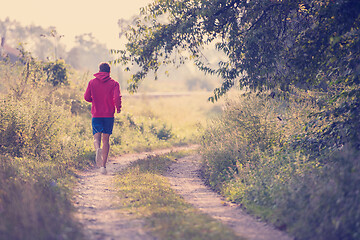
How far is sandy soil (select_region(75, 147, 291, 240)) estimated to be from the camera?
569 centimetres

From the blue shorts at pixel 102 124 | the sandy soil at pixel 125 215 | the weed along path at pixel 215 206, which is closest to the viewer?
the sandy soil at pixel 125 215

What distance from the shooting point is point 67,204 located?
6.80 metres

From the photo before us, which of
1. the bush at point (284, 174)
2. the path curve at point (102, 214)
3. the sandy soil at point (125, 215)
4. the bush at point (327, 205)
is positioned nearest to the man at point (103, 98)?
the path curve at point (102, 214)

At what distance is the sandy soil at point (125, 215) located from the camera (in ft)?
18.7

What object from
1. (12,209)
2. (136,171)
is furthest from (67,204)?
(136,171)

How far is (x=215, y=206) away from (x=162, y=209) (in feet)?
4.41

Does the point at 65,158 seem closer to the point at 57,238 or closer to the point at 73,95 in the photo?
the point at 57,238

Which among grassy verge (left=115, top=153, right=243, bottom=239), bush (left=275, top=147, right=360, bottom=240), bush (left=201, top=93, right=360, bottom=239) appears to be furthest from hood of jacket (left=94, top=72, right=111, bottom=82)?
bush (left=275, top=147, right=360, bottom=240)

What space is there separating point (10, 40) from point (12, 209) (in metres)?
108

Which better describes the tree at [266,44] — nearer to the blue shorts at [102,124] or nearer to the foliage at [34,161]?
the blue shorts at [102,124]

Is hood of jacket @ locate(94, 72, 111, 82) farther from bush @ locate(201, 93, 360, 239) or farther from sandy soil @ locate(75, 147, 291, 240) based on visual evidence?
bush @ locate(201, 93, 360, 239)

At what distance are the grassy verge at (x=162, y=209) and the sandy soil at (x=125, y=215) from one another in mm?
219

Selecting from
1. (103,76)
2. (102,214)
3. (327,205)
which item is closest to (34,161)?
(103,76)

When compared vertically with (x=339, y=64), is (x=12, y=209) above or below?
below
